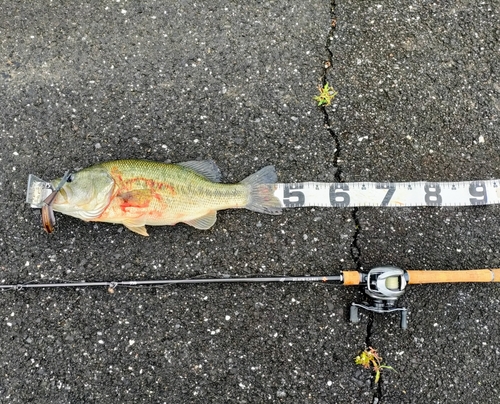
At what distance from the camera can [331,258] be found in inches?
138

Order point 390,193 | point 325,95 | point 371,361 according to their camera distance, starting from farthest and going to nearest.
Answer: point 325,95
point 390,193
point 371,361

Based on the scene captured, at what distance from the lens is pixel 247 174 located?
3.59 metres

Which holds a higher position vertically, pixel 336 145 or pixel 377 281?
pixel 336 145

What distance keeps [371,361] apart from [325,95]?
2149mm

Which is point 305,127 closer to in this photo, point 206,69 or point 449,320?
point 206,69

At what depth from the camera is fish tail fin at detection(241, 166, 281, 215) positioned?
3406 mm

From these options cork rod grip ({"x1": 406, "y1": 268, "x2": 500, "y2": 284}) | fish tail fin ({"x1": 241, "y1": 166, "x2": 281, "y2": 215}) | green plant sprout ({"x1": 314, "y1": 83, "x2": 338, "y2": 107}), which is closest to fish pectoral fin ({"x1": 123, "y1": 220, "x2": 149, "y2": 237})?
fish tail fin ({"x1": 241, "y1": 166, "x2": 281, "y2": 215})

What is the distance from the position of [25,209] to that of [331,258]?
2.43 metres

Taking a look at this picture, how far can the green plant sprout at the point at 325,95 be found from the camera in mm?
3728

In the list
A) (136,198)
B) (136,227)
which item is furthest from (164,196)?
(136,227)

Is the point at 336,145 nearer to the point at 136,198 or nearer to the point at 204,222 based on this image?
the point at 204,222

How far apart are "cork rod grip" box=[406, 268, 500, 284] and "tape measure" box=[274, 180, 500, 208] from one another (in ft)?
1.90

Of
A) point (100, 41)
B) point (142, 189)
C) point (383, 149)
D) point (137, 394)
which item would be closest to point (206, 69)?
point (100, 41)

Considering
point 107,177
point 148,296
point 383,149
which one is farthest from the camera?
point 383,149
